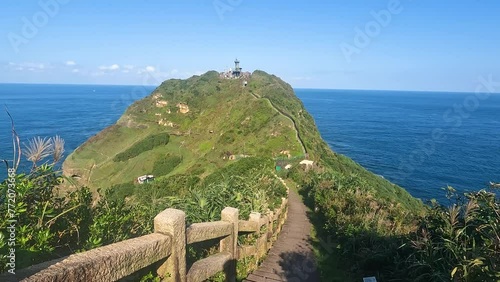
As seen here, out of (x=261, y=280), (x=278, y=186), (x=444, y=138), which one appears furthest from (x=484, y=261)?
(x=444, y=138)

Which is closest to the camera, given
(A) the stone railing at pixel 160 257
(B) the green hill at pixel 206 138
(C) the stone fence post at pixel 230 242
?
(A) the stone railing at pixel 160 257

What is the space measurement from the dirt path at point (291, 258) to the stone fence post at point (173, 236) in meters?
3.63

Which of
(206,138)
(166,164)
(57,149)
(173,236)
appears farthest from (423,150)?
(57,149)

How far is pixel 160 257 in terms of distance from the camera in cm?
333

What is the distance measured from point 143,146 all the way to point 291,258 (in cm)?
5769

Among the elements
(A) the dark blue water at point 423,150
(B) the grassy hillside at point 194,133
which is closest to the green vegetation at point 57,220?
(B) the grassy hillside at point 194,133

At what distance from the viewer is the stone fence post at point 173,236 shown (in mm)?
3482

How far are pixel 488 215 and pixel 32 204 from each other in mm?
5885

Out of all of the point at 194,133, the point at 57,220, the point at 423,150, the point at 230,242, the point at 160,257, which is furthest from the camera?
the point at 423,150

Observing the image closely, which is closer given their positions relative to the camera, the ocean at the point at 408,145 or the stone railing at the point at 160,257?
the stone railing at the point at 160,257

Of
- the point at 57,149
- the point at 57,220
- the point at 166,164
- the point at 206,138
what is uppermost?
the point at 57,149

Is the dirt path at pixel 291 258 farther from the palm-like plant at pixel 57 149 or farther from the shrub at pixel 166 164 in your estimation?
the shrub at pixel 166 164

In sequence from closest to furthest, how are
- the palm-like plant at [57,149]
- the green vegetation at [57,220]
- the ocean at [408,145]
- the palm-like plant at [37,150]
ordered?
1. the green vegetation at [57,220]
2. the palm-like plant at [37,150]
3. the palm-like plant at [57,149]
4. the ocean at [408,145]

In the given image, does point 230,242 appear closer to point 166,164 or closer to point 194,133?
point 166,164
